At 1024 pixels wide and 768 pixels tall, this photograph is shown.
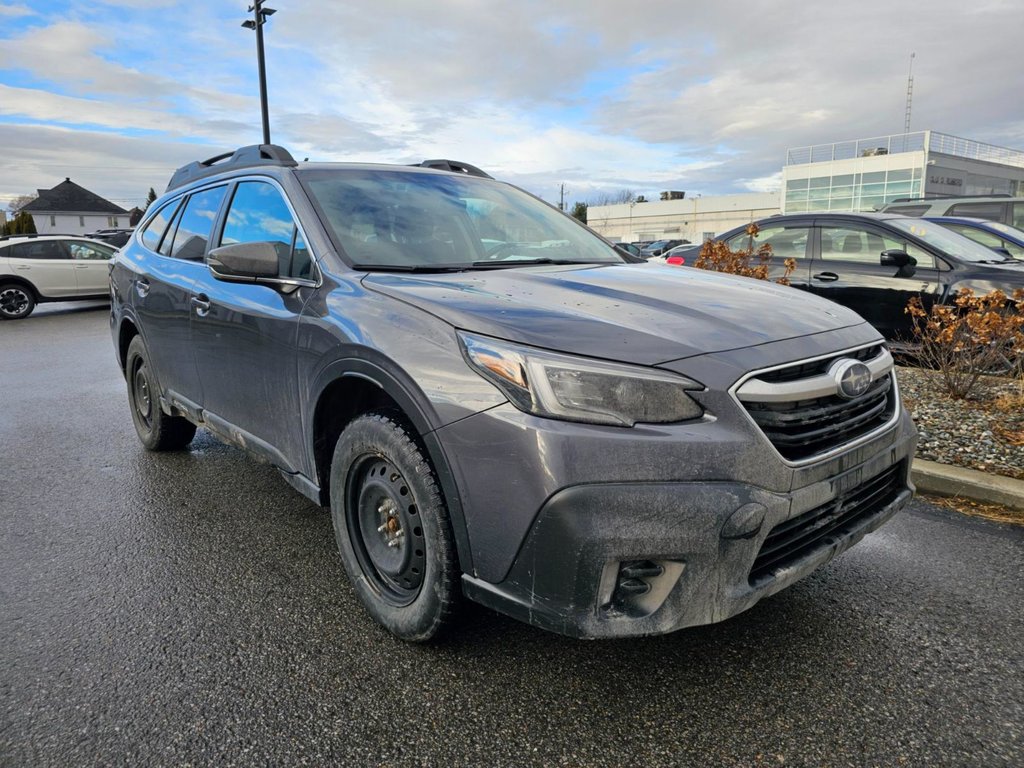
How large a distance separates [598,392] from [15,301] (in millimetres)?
16529

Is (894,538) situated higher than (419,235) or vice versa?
(419,235)

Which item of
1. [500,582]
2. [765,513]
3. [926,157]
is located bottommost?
[500,582]

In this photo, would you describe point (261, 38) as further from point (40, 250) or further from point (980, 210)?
point (980, 210)

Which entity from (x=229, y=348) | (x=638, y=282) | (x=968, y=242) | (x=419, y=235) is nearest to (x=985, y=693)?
(x=638, y=282)

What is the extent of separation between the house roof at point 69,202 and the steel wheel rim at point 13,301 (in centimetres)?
8674

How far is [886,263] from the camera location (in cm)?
693

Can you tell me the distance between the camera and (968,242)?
7426 mm

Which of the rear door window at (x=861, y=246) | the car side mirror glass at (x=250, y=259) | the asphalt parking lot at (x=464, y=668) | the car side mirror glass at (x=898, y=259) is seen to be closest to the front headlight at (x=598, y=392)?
the asphalt parking lot at (x=464, y=668)

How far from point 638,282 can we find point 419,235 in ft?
3.31

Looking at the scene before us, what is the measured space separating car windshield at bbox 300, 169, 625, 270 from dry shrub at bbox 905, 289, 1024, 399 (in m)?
3.06

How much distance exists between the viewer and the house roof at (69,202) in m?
87.9

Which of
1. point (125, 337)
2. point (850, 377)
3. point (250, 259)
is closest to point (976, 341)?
point (850, 377)

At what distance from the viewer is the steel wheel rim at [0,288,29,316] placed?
47.9ft

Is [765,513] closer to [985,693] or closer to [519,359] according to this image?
[519,359]
